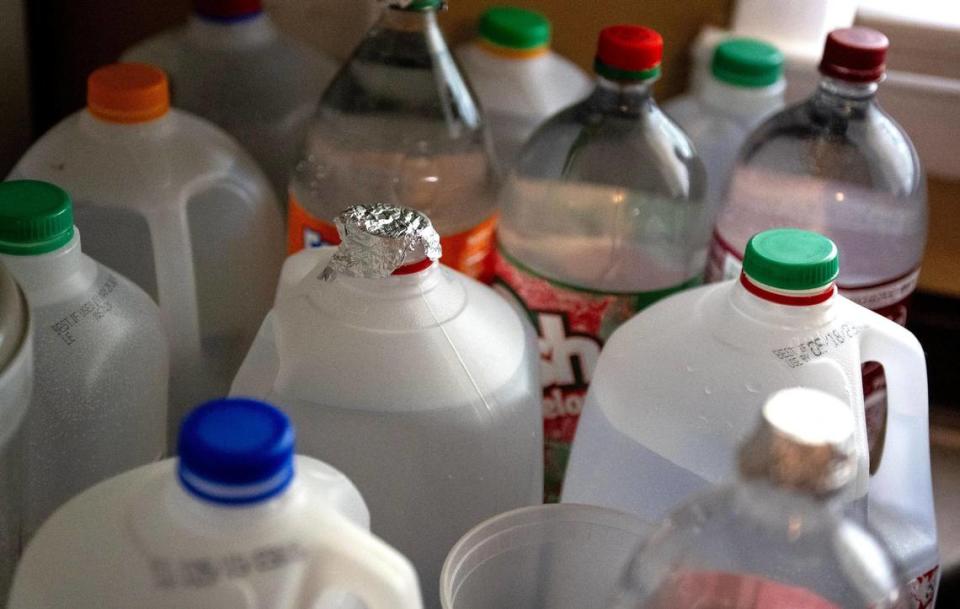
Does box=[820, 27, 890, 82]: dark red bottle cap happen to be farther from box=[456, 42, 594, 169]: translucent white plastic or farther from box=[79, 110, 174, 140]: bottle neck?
box=[79, 110, 174, 140]: bottle neck

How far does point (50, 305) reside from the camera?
0.75 metres

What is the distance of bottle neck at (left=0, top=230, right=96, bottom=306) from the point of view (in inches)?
28.9

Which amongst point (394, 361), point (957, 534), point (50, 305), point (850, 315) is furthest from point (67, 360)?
point (957, 534)

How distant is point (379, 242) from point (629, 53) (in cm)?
28

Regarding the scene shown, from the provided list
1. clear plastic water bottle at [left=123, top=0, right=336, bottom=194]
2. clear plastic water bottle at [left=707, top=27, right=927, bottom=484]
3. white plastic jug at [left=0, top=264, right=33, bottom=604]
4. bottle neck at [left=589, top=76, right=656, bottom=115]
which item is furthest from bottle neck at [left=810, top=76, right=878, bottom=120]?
white plastic jug at [left=0, top=264, right=33, bottom=604]

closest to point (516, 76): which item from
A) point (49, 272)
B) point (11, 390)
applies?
point (49, 272)

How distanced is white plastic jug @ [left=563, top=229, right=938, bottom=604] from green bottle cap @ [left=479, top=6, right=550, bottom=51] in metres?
0.43

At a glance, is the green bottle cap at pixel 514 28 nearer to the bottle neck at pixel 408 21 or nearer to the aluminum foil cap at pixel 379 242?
the bottle neck at pixel 408 21

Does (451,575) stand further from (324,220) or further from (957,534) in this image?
(957,534)

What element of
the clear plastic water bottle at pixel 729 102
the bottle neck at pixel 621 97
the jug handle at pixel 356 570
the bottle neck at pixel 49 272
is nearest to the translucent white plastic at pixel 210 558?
the jug handle at pixel 356 570

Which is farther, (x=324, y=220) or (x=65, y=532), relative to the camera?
(x=324, y=220)

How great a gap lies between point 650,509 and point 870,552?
0.21 m

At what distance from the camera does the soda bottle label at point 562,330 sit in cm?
89

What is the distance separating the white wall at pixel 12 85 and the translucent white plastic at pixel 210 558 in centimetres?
67
